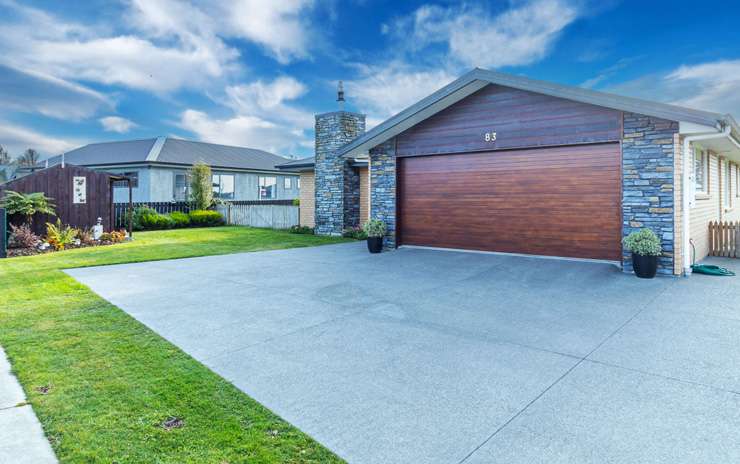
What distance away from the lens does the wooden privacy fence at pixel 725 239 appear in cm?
1050

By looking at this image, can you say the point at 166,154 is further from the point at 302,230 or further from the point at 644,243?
the point at 644,243

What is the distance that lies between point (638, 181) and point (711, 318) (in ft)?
12.3

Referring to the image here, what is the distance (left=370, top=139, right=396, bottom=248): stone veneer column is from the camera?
40.2 feet

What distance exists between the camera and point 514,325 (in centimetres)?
529

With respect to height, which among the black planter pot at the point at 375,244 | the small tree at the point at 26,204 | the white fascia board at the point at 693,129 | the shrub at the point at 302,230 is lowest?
the black planter pot at the point at 375,244

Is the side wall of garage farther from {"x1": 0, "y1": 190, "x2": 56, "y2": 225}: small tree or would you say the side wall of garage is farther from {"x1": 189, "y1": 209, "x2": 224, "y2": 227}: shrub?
{"x1": 189, "y1": 209, "x2": 224, "y2": 227}: shrub

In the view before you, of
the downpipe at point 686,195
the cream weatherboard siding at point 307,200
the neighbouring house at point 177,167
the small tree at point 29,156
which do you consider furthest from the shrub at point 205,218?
the small tree at point 29,156

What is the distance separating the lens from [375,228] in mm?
11836

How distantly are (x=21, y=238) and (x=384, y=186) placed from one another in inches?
416

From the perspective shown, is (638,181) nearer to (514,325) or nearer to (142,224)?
(514,325)

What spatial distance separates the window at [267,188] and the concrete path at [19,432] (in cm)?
2489

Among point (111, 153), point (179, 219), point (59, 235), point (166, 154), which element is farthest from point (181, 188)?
point (59, 235)

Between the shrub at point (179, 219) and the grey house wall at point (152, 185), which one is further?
the grey house wall at point (152, 185)

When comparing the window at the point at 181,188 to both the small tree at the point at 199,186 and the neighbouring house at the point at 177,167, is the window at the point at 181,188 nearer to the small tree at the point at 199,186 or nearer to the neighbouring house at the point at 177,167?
the neighbouring house at the point at 177,167
